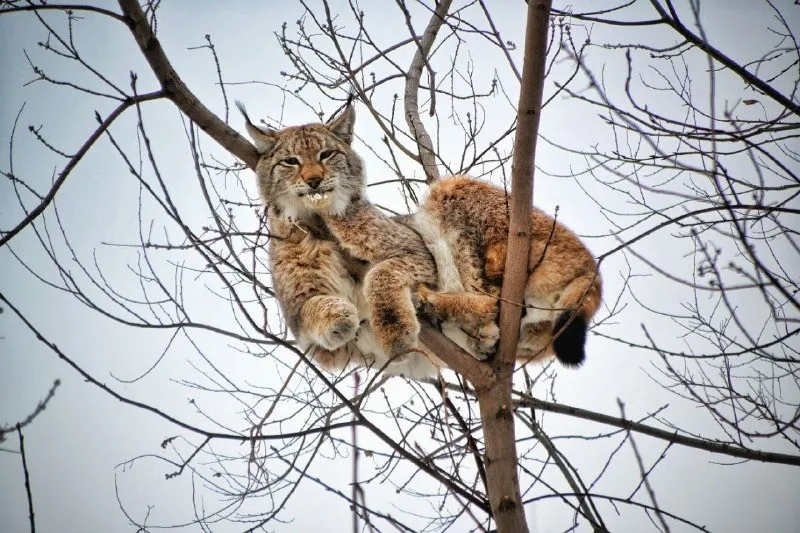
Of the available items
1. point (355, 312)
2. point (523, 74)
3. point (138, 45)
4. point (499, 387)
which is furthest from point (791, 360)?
point (138, 45)

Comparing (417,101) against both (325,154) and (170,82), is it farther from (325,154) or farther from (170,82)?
(170,82)

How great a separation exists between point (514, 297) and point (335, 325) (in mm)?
1084

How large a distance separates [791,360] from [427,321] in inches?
79.7

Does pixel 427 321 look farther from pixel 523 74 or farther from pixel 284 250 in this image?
pixel 523 74

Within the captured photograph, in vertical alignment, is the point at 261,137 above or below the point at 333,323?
above

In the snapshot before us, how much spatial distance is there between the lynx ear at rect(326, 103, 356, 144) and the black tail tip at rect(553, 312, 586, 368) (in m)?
2.33

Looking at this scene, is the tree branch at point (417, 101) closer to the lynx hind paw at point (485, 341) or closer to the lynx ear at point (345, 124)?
the lynx ear at point (345, 124)

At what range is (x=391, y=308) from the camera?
4082 millimetres

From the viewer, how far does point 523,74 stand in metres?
3.23

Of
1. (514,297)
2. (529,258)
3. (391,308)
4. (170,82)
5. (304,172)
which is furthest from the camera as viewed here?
(304,172)

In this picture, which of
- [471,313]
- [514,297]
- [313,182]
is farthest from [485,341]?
[313,182]

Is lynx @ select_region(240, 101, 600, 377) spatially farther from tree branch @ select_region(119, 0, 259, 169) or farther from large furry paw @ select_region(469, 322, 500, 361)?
tree branch @ select_region(119, 0, 259, 169)

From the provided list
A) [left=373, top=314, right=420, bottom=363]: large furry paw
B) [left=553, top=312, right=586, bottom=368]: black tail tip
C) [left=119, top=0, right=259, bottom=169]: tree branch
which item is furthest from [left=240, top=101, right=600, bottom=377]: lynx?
[left=119, top=0, right=259, bottom=169]: tree branch

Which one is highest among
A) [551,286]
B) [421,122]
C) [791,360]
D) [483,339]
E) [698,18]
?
[421,122]
